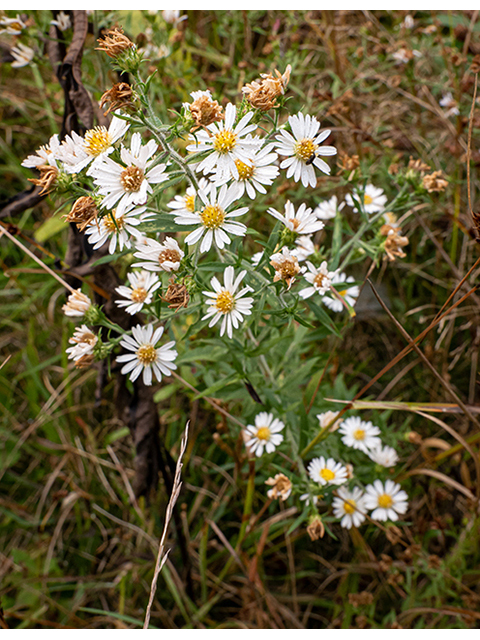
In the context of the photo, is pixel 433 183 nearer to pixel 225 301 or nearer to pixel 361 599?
pixel 225 301

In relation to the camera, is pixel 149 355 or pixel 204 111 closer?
pixel 204 111

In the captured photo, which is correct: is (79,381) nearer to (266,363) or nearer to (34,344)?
(34,344)

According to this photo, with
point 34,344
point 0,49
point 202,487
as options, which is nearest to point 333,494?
Answer: point 202,487

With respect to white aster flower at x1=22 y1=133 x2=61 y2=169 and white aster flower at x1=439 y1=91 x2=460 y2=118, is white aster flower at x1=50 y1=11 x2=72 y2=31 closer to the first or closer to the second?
white aster flower at x1=22 y1=133 x2=61 y2=169

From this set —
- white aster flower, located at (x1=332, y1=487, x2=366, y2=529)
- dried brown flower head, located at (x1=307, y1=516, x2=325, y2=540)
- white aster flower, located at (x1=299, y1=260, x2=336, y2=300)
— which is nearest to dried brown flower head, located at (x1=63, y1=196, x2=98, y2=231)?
white aster flower, located at (x1=299, y1=260, x2=336, y2=300)

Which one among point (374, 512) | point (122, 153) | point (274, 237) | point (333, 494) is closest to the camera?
point (122, 153)

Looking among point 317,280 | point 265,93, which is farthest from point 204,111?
point 317,280

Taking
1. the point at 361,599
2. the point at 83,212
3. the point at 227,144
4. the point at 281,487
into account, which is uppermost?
the point at 227,144
